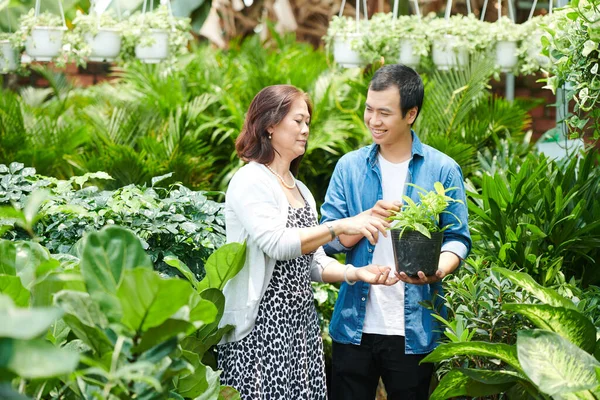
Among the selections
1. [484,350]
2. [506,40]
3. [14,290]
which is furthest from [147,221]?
[506,40]

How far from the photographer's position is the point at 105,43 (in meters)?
5.28

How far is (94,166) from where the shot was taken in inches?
206

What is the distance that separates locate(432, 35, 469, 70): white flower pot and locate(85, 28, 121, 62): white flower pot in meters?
2.06

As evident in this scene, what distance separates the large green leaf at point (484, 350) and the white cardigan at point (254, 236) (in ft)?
2.00

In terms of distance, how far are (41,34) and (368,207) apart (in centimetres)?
283

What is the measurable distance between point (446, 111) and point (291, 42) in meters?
2.74

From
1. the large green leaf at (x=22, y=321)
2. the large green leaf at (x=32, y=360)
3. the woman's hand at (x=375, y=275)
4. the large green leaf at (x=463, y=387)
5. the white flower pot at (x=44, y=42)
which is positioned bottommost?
the large green leaf at (x=463, y=387)

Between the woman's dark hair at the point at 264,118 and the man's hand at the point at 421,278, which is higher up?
the woman's dark hair at the point at 264,118

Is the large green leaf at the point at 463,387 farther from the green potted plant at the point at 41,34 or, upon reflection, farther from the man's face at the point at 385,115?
the green potted plant at the point at 41,34

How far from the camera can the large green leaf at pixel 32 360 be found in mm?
1459

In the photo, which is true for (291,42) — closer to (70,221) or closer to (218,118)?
(218,118)

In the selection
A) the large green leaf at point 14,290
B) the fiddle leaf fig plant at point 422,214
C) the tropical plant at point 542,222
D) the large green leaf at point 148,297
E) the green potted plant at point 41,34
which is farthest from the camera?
the green potted plant at point 41,34

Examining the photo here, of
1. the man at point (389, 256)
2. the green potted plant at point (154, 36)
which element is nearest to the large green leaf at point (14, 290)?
the man at point (389, 256)

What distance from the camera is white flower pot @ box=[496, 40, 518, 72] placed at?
5.43 m
